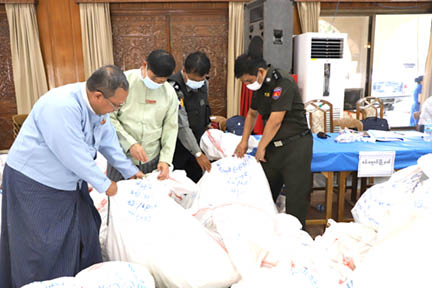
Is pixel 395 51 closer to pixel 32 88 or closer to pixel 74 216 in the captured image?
pixel 32 88

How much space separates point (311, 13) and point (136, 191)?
440 cm

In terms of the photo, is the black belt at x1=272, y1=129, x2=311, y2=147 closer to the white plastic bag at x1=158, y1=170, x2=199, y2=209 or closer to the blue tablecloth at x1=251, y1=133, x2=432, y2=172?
the blue tablecloth at x1=251, y1=133, x2=432, y2=172

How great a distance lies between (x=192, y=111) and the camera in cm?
238

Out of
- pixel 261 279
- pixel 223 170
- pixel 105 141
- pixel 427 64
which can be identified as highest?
pixel 427 64

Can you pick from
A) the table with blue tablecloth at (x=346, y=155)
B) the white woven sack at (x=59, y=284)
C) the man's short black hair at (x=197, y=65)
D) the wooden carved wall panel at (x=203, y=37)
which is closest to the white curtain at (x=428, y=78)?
the wooden carved wall panel at (x=203, y=37)

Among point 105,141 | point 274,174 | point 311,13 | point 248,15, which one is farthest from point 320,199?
point 311,13

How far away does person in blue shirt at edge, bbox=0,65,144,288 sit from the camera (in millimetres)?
1209

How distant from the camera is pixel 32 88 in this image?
494cm

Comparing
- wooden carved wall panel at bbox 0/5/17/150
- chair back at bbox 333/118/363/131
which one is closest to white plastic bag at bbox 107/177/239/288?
chair back at bbox 333/118/363/131

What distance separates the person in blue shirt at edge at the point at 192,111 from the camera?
205 centimetres

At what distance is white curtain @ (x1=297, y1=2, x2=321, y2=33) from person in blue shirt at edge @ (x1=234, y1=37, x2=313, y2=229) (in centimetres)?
323

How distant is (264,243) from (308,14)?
14.5ft

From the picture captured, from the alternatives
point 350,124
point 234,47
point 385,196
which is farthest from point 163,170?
point 234,47

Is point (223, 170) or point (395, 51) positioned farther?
point (395, 51)
